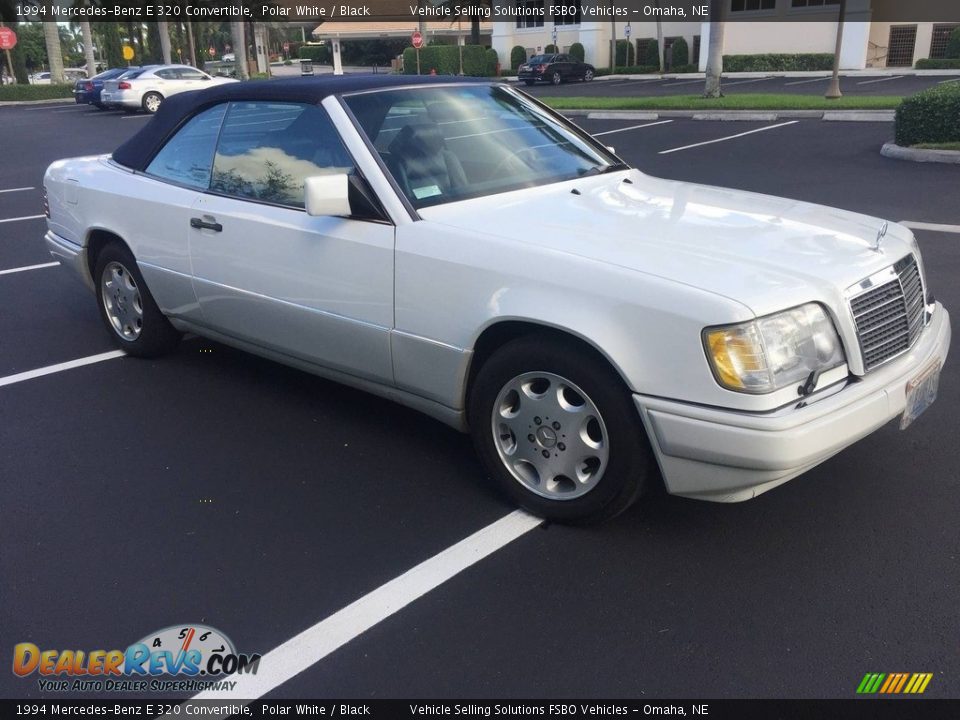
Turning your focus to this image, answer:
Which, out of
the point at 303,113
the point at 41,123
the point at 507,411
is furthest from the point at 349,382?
the point at 41,123

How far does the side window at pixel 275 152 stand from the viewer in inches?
159

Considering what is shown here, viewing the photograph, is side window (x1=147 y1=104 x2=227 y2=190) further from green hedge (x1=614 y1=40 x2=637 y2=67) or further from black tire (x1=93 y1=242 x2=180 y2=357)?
green hedge (x1=614 y1=40 x2=637 y2=67)

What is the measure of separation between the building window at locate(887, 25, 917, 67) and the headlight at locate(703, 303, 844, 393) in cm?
3926

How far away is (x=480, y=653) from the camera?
9.12ft

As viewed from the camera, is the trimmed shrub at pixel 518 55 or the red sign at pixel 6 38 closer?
the red sign at pixel 6 38

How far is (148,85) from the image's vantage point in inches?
1100

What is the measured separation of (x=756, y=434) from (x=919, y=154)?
10.9m

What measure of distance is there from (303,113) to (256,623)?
239 centimetres

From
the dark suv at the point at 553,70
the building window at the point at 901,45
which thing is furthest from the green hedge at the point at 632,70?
the building window at the point at 901,45

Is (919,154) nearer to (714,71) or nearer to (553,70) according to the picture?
(714,71)

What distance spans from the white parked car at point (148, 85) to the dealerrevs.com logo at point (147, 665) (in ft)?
87.6

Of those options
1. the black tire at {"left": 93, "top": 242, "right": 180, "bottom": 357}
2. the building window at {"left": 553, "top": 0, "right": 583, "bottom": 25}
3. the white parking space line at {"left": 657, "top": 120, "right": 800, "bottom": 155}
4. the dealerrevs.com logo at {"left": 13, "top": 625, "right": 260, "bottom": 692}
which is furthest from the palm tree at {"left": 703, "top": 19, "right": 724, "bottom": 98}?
the building window at {"left": 553, "top": 0, "right": 583, "bottom": 25}

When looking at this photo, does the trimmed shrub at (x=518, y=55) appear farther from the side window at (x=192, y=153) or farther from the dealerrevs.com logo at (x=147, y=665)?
the dealerrevs.com logo at (x=147, y=665)

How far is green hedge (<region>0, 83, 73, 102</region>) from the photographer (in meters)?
38.9
